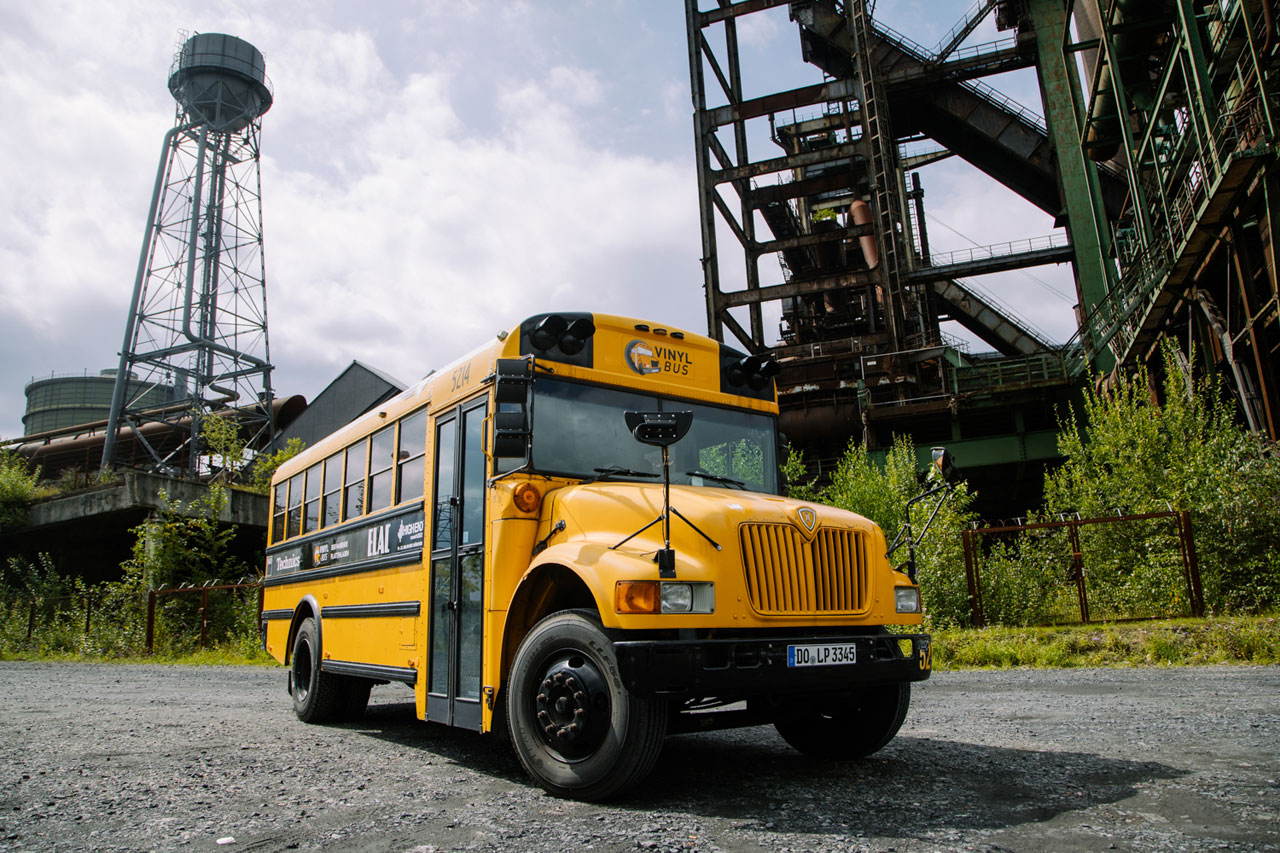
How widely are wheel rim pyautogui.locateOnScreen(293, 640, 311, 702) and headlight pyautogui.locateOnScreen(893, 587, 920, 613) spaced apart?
559 cm

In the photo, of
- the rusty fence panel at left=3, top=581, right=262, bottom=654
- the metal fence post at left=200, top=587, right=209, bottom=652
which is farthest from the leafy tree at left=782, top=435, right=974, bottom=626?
the metal fence post at left=200, top=587, right=209, bottom=652

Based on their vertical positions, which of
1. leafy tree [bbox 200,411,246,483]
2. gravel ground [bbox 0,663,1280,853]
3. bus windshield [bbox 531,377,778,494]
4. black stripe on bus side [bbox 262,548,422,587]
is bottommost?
gravel ground [bbox 0,663,1280,853]

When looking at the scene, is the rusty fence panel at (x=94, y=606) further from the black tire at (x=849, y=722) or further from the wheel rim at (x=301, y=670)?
the black tire at (x=849, y=722)

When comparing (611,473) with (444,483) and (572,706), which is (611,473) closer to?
(444,483)

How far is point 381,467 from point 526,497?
2523 mm

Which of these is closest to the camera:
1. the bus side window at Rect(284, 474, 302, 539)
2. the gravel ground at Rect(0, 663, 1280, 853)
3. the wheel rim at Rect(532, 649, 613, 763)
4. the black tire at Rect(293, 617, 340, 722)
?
the gravel ground at Rect(0, 663, 1280, 853)

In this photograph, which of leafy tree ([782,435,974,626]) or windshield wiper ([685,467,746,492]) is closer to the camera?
windshield wiper ([685,467,746,492])

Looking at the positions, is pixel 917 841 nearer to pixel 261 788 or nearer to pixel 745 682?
pixel 745 682

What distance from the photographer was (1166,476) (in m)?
14.0

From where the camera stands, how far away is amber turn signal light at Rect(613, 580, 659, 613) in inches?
162

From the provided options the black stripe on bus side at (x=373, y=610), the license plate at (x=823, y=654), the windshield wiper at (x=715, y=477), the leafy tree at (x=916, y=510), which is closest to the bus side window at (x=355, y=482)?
the black stripe on bus side at (x=373, y=610)

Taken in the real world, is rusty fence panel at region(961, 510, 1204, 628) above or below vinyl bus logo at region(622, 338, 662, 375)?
below

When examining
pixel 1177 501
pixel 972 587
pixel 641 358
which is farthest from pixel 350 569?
pixel 1177 501

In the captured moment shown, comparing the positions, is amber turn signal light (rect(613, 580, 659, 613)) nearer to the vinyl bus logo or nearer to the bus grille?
the bus grille
